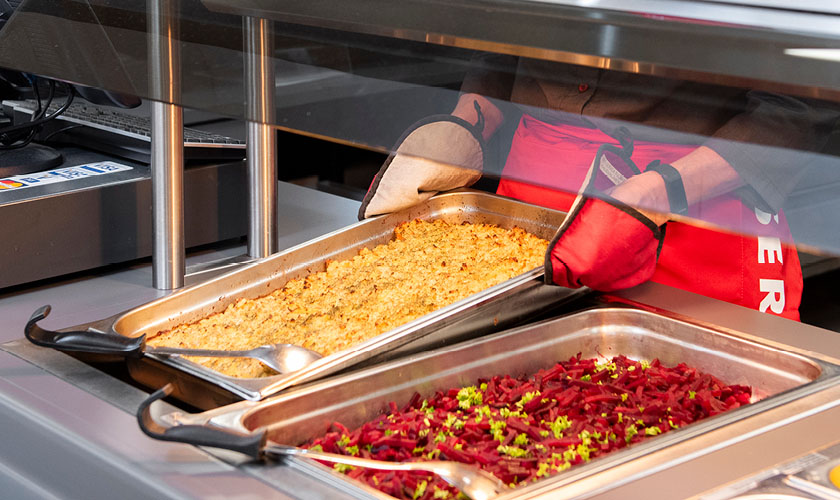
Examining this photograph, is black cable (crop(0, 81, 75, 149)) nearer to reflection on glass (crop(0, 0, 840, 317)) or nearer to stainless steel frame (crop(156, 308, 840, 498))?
reflection on glass (crop(0, 0, 840, 317))

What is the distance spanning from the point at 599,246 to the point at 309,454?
497mm

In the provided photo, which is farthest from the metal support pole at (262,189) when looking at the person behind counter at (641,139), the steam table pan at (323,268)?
the person behind counter at (641,139)

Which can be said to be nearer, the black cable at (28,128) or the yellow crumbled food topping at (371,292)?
the yellow crumbled food topping at (371,292)

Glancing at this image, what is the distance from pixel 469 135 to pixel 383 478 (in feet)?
1.29

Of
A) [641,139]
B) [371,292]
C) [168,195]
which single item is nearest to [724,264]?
[371,292]

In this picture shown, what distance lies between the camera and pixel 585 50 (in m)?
0.50

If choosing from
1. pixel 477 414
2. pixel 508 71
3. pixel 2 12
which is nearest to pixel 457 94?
pixel 508 71

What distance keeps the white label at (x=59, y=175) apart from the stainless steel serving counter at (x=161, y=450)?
0.63 ft

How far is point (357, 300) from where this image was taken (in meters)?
1.17

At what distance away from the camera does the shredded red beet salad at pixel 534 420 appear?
0.83m

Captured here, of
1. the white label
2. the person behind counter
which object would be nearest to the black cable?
the white label

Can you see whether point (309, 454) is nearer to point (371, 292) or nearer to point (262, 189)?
point (371, 292)

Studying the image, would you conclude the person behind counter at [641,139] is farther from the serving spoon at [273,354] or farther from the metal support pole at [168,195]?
the metal support pole at [168,195]

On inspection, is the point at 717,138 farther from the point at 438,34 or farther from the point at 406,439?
the point at 406,439
